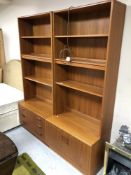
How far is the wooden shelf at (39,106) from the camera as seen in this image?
2480 mm

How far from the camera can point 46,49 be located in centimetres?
262

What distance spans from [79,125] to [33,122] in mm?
888

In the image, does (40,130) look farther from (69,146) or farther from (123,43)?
(123,43)

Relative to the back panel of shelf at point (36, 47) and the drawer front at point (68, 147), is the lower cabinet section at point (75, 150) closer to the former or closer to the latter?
the drawer front at point (68, 147)

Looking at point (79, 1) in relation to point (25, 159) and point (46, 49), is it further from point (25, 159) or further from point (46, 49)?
point (25, 159)

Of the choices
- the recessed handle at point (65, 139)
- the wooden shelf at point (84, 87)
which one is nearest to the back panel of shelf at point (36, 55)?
the wooden shelf at point (84, 87)

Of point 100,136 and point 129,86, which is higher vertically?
point 129,86

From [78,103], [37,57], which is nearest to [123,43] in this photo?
[78,103]

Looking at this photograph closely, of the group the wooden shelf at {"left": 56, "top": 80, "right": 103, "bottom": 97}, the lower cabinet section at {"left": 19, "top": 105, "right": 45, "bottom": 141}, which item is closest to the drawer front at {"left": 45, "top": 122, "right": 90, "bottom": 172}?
the lower cabinet section at {"left": 19, "top": 105, "right": 45, "bottom": 141}

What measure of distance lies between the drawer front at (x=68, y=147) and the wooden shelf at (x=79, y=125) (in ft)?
0.19

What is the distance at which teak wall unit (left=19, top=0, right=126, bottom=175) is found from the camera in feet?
5.64

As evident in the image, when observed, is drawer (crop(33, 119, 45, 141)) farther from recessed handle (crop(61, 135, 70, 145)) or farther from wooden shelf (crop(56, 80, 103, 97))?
wooden shelf (crop(56, 80, 103, 97))

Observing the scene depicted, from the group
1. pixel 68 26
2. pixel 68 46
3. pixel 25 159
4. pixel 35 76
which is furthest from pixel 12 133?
pixel 68 26

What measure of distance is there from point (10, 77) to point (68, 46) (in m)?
1.90
